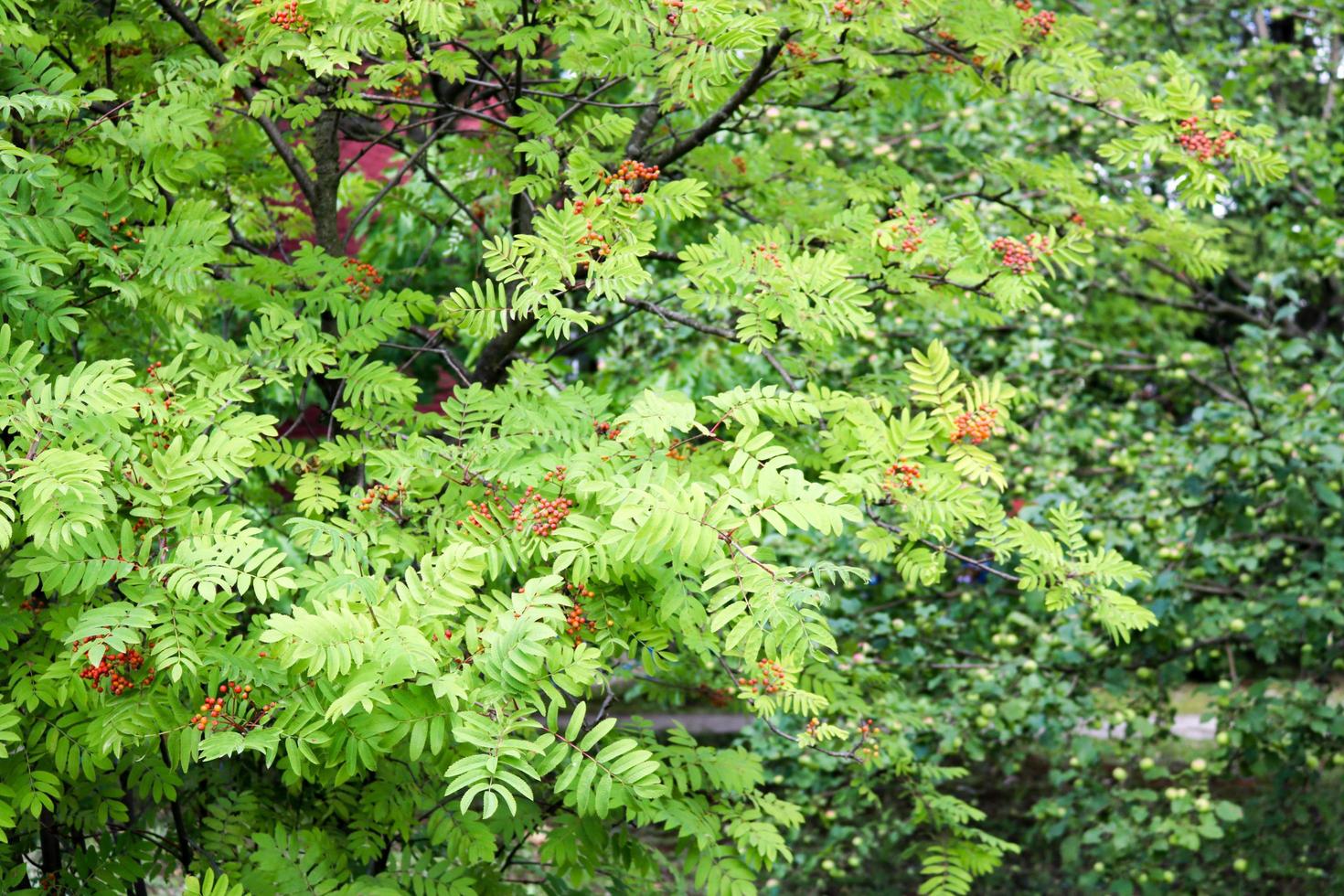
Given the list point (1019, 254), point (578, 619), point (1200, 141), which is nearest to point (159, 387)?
point (578, 619)

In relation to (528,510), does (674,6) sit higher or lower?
higher

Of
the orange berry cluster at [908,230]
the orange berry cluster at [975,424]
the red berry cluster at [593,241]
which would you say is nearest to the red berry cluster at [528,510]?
the red berry cluster at [593,241]

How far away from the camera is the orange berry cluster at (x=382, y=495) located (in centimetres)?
321

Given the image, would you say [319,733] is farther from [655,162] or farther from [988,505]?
[655,162]

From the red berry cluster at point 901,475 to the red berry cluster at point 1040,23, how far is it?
1811mm

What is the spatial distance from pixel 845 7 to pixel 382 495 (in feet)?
6.33

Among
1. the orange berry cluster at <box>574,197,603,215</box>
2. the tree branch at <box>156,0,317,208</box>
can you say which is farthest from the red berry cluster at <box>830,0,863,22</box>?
the tree branch at <box>156,0,317,208</box>

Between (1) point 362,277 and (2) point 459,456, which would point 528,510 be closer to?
(2) point 459,456

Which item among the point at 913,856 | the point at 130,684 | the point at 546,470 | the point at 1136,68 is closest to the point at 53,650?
the point at 130,684

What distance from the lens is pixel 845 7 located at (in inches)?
144

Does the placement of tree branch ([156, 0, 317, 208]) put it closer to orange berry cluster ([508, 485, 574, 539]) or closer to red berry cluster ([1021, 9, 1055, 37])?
orange berry cluster ([508, 485, 574, 539])

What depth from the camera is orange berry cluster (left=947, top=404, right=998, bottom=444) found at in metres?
3.31

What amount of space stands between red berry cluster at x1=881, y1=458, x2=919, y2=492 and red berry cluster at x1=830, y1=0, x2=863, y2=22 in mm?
1376

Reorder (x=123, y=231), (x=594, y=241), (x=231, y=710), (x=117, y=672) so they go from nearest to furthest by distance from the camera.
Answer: (x=231, y=710)
(x=117, y=672)
(x=594, y=241)
(x=123, y=231)
